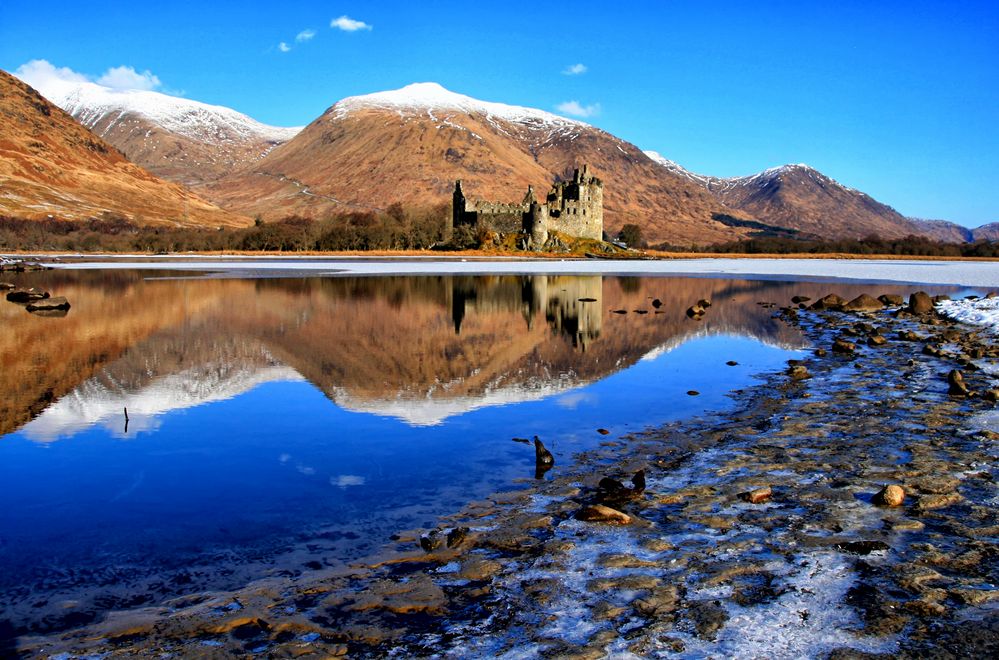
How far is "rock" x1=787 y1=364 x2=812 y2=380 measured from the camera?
15.2 metres

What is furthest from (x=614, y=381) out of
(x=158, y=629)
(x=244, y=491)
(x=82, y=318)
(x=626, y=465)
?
(x=82, y=318)

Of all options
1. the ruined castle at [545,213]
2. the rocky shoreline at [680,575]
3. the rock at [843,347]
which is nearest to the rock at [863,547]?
the rocky shoreline at [680,575]

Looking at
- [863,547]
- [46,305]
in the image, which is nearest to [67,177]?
[46,305]

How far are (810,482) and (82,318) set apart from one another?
24.6 m

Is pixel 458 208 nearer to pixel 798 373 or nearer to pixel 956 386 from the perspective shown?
pixel 798 373

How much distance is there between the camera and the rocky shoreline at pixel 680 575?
504cm

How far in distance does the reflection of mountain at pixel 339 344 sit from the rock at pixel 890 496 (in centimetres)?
682

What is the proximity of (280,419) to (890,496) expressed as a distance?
893 centimetres

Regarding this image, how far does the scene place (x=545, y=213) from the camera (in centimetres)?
8900

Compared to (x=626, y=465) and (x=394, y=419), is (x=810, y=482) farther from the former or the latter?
(x=394, y=419)

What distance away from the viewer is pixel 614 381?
15.5 metres

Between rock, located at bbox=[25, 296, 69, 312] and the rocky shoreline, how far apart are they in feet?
84.6

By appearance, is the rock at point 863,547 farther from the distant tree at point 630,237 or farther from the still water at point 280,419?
→ the distant tree at point 630,237

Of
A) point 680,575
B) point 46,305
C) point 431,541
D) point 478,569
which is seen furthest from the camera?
point 46,305
